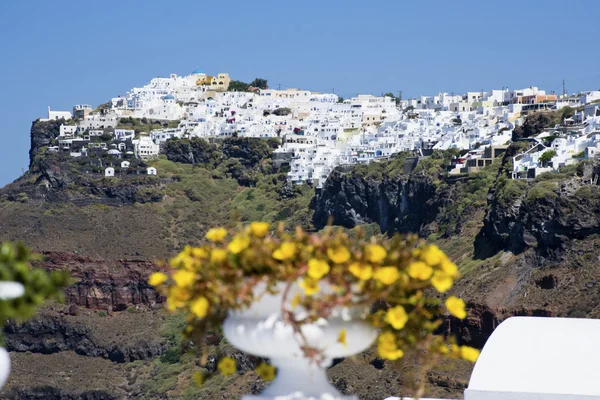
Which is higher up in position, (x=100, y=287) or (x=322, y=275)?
(x=322, y=275)

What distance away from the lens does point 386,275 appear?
20.9ft

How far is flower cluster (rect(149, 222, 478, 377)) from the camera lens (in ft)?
21.1

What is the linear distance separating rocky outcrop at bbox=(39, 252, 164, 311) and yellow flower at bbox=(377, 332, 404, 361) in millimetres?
84855

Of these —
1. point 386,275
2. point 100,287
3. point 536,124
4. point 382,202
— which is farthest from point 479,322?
point 386,275

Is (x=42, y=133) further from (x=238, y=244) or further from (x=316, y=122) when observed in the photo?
(x=238, y=244)

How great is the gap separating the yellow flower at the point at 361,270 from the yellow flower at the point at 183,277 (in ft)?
2.29

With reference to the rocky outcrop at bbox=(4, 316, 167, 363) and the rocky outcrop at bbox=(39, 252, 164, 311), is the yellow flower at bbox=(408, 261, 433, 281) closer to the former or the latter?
the rocky outcrop at bbox=(4, 316, 167, 363)

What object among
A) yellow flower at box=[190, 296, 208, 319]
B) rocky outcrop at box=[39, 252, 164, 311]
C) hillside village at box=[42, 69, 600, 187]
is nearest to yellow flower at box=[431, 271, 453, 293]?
yellow flower at box=[190, 296, 208, 319]

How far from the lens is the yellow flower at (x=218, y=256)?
6.46 metres

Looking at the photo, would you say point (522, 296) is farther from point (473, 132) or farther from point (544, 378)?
point (544, 378)

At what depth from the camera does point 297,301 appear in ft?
21.2

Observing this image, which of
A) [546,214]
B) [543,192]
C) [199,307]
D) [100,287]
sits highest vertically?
[199,307]

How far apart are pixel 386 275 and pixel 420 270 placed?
0.15m

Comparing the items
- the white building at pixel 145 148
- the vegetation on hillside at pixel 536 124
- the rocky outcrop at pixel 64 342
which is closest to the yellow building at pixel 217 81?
the white building at pixel 145 148
